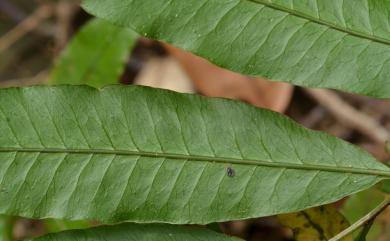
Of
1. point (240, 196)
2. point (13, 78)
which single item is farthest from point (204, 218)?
point (13, 78)

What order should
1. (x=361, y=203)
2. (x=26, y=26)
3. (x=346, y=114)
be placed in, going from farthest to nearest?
(x=26, y=26) < (x=346, y=114) < (x=361, y=203)

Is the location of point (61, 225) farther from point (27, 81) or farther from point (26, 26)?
point (26, 26)

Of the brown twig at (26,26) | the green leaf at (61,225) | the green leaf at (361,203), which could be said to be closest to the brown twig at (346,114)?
the green leaf at (361,203)

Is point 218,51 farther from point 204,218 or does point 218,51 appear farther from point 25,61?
point 25,61

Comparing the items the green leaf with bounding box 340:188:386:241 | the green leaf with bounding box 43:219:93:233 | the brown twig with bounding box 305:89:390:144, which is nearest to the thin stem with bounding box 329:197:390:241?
the green leaf with bounding box 340:188:386:241

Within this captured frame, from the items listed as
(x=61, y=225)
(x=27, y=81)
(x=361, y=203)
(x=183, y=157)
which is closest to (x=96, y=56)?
(x=61, y=225)
